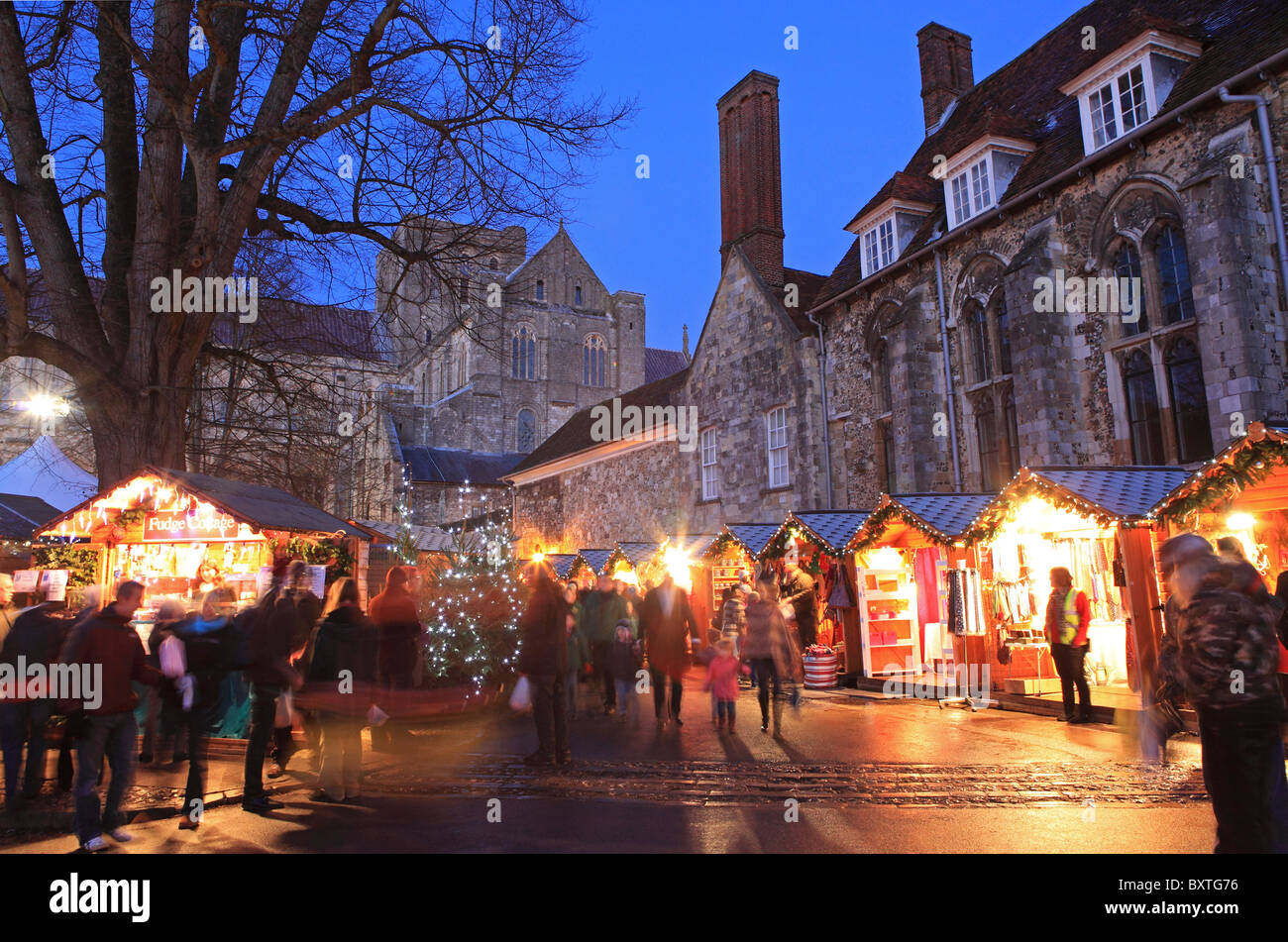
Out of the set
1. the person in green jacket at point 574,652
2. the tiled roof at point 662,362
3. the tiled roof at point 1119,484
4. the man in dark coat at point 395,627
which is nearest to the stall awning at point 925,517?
the tiled roof at point 1119,484

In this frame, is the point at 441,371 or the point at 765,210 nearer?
the point at 765,210

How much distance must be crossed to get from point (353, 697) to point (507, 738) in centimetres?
346

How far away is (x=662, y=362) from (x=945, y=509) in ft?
195

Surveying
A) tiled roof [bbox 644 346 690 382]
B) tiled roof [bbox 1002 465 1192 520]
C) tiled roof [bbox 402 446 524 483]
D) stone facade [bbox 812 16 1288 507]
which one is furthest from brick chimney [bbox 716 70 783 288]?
tiled roof [bbox 644 346 690 382]

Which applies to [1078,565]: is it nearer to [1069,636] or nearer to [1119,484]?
[1119,484]

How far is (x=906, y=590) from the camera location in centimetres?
1470

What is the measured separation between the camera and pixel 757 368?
74.2 feet

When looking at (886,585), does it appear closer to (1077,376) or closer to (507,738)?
(1077,376)

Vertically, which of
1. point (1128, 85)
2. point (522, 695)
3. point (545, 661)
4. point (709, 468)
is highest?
point (1128, 85)

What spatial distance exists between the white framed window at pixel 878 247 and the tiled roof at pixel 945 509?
770 centimetres

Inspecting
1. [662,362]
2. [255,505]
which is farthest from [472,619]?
[662,362]

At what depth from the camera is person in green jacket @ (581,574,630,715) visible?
1172 centimetres

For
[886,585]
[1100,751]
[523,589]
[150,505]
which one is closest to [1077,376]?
[886,585]

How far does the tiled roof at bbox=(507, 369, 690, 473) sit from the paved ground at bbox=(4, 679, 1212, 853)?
781 inches
